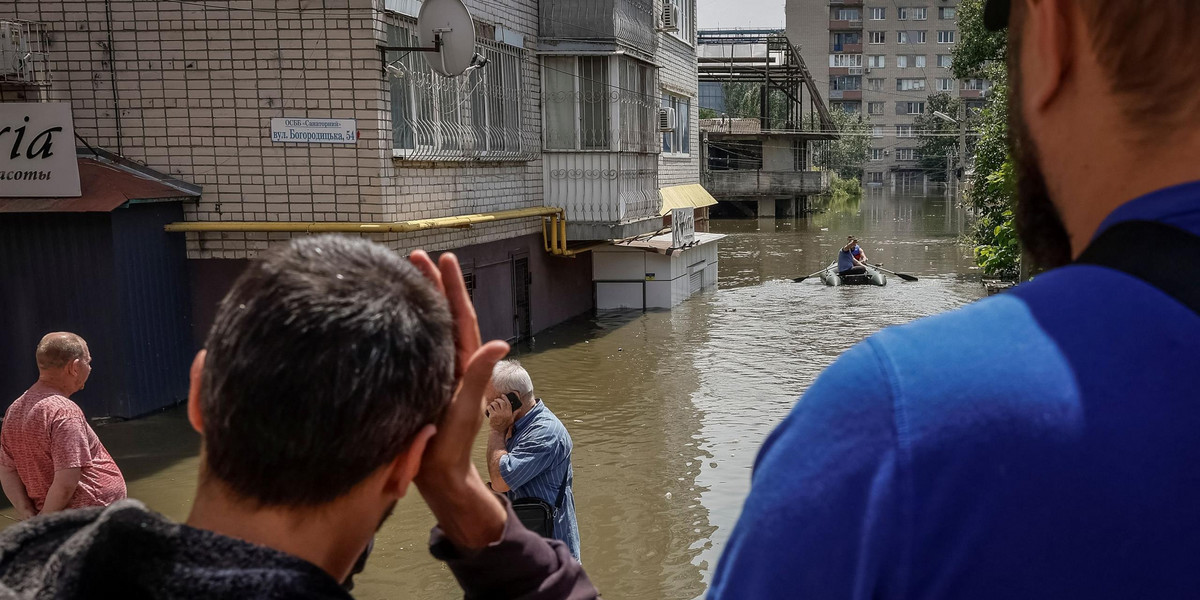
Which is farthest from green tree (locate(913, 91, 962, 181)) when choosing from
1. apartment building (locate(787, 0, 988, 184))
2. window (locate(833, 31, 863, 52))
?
window (locate(833, 31, 863, 52))

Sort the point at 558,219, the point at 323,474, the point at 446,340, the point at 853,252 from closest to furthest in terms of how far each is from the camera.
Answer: the point at 323,474 → the point at 446,340 → the point at 558,219 → the point at 853,252

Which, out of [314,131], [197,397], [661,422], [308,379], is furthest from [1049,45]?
[314,131]

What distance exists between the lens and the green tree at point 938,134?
74.6m

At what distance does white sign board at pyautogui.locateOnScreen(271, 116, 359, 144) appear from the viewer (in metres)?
10.1

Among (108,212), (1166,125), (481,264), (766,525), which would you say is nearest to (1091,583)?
(766,525)

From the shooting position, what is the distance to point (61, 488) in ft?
15.4

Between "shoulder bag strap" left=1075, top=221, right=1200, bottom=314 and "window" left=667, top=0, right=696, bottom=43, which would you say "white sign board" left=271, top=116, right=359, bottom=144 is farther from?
"window" left=667, top=0, right=696, bottom=43

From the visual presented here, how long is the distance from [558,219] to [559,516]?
10.2 metres

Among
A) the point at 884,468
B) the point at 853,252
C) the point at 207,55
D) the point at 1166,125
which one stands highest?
the point at 207,55

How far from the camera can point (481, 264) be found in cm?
1288

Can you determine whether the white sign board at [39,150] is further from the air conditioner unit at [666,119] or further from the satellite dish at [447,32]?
the air conditioner unit at [666,119]

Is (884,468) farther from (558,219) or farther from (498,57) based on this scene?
(558,219)

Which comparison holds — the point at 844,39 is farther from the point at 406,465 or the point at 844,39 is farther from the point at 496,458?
the point at 406,465

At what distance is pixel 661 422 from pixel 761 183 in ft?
121
